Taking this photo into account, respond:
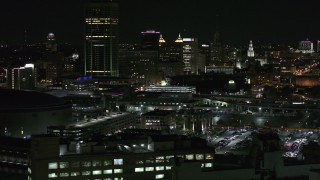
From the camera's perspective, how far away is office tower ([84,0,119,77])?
176 ft

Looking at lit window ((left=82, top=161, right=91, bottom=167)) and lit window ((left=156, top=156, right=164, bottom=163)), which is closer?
lit window ((left=82, top=161, right=91, bottom=167))

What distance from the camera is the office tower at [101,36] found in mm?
53656

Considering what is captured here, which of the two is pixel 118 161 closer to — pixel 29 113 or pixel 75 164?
pixel 75 164

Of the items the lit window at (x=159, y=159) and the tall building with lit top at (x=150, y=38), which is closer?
the lit window at (x=159, y=159)

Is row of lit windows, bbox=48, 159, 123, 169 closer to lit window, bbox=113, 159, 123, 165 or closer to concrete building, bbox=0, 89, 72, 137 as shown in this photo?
lit window, bbox=113, 159, 123, 165

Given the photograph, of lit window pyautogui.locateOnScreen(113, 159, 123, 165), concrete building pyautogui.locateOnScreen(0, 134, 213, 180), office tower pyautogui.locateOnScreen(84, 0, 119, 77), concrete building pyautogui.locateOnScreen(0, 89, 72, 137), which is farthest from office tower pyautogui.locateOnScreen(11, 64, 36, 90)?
lit window pyautogui.locateOnScreen(113, 159, 123, 165)

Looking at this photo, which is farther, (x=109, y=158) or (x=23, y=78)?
(x=23, y=78)

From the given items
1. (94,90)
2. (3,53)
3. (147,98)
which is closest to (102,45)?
(94,90)

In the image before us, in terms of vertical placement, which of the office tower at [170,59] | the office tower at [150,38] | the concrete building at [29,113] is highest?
the office tower at [150,38]

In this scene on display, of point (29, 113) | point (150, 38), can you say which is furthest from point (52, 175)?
point (150, 38)

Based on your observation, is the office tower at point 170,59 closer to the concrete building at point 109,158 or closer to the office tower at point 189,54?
the office tower at point 189,54

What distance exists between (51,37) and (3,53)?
14354 mm

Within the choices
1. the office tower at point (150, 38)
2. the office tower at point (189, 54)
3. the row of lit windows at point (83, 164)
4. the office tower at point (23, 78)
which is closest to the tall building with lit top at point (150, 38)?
the office tower at point (150, 38)

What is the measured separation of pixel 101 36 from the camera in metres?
54.0
